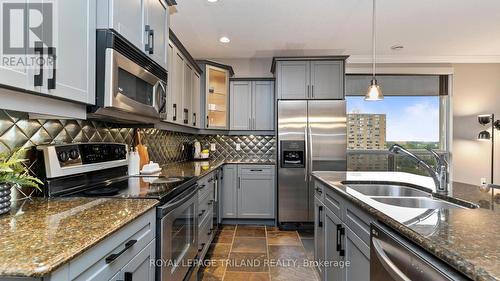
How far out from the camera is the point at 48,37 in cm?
107

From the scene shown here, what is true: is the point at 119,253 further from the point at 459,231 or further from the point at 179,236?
the point at 459,231

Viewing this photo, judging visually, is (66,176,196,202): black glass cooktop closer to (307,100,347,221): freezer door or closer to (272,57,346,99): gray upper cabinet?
(307,100,347,221): freezer door

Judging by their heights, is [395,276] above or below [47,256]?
below

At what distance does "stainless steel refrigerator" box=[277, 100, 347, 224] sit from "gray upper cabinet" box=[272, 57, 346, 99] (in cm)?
13

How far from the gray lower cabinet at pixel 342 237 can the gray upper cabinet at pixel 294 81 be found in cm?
185

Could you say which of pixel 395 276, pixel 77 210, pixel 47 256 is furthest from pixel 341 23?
pixel 47 256

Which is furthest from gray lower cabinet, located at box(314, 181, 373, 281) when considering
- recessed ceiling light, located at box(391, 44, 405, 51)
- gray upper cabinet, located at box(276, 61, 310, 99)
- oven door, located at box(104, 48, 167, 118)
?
recessed ceiling light, located at box(391, 44, 405, 51)

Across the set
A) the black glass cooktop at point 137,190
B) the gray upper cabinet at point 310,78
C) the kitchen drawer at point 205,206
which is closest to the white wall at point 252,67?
the gray upper cabinet at point 310,78

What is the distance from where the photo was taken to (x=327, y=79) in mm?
3906

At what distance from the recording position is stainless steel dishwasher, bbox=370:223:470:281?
30.8 inches

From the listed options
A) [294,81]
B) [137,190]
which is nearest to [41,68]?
[137,190]

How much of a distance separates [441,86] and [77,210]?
5.52m

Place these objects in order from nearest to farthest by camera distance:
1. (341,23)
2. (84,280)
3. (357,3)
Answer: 1. (84,280)
2. (357,3)
3. (341,23)

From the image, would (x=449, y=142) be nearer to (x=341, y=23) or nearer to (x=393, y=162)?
(x=393, y=162)
